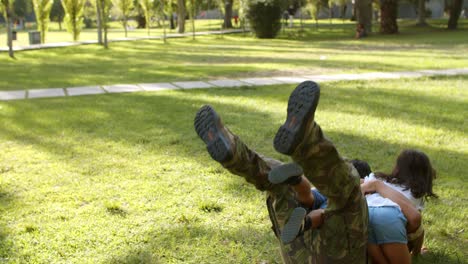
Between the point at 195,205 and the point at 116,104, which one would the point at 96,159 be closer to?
the point at 195,205

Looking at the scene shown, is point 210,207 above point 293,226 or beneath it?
beneath

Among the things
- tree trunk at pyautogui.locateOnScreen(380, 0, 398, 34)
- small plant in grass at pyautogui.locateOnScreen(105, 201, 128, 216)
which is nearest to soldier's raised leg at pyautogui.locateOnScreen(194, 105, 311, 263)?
small plant in grass at pyautogui.locateOnScreen(105, 201, 128, 216)

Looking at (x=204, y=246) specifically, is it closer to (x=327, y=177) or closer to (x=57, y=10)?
(x=327, y=177)

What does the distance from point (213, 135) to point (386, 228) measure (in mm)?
932

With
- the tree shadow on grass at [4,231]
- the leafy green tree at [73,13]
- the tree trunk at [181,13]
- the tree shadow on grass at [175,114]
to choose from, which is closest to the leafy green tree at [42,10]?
the leafy green tree at [73,13]

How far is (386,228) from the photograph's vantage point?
7.73 ft

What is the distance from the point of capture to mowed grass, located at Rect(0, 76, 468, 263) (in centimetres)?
299

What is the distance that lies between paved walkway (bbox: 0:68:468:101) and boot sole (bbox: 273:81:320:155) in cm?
724

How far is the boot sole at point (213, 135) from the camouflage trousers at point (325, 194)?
0.18 ft

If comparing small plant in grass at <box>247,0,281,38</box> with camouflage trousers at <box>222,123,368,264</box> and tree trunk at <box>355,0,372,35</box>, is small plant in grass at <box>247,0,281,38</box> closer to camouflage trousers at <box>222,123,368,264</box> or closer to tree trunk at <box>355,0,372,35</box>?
tree trunk at <box>355,0,372,35</box>

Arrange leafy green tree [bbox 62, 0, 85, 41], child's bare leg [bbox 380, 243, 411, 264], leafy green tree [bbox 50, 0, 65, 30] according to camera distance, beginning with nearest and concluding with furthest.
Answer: child's bare leg [bbox 380, 243, 411, 264], leafy green tree [bbox 62, 0, 85, 41], leafy green tree [bbox 50, 0, 65, 30]

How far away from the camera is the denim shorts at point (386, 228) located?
2.36 metres

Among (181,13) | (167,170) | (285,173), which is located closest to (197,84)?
(167,170)

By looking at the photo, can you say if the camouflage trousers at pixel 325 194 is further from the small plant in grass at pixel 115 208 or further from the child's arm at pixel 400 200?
the small plant in grass at pixel 115 208
